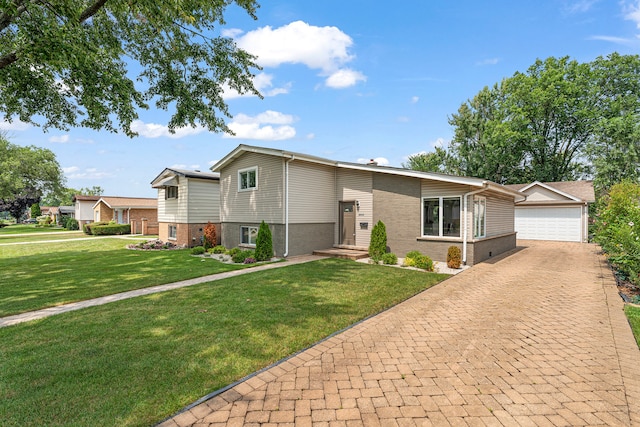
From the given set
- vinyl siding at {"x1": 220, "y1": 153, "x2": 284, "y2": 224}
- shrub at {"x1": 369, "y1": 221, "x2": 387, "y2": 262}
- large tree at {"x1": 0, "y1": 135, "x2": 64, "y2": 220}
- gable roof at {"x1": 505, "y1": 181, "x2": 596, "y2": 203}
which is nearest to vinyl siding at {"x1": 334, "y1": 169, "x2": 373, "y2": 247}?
shrub at {"x1": 369, "y1": 221, "x2": 387, "y2": 262}

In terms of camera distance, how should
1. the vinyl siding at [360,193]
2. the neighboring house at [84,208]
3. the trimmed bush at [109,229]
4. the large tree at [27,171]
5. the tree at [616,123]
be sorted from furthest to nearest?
the neighboring house at [84,208], the large tree at [27,171], the trimmed bush at [109,229], the tree at [616,123], the vinyl siding at [360,193]

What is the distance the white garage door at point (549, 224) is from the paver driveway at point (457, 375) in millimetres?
17973

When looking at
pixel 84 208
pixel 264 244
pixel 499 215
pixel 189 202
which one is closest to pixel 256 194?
pixel 264 244

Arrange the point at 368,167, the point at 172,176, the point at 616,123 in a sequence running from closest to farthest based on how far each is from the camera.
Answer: the point at 368,167 → the point at 172,176 → the point at 616,123

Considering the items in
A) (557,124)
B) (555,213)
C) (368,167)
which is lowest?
(555,213)

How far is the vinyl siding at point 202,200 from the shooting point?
18247 mm

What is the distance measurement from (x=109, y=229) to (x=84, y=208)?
15.3 metres

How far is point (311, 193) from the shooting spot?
47.4ft

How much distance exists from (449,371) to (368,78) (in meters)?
14.3

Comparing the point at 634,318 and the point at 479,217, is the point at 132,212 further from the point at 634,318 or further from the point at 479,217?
the point at 634,318

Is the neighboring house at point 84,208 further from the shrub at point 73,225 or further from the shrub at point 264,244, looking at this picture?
the shrub at point 264,244

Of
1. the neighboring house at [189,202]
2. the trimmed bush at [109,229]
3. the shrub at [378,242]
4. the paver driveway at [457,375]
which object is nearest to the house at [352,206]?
the shrub at [378,242]

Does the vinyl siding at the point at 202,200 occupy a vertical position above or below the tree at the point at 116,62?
below

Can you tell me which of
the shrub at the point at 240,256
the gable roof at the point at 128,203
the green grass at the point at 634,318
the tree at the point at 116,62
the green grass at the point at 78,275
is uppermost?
the tree at the point at 116,62
